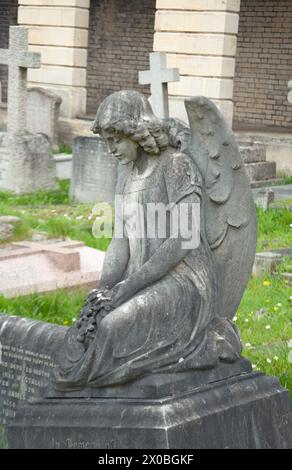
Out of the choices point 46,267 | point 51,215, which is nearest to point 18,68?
point 51,215

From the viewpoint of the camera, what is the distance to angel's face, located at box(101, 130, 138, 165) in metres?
4.62

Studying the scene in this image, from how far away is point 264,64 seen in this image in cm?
2002

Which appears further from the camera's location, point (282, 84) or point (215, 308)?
point (282, 84)

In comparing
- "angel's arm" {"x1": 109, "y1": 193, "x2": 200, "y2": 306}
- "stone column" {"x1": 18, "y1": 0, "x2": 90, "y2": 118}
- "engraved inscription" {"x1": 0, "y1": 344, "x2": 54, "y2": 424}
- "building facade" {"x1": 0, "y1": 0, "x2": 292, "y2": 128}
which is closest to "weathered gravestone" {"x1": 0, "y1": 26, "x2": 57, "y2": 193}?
"building facade" {"x1": 0, "y1": 0, "x2": 292, "y2": 128}

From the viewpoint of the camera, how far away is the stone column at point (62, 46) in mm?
16922

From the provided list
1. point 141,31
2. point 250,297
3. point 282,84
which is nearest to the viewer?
point 250,297

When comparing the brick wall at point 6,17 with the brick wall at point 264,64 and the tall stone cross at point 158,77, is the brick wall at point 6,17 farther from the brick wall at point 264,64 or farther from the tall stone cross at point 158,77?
the tall stone cross at point 158,77

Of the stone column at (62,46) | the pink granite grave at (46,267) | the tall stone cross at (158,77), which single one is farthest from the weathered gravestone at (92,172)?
the stone column at (62,46)

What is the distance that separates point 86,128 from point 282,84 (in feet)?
16.2

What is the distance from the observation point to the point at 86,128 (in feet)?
54.0

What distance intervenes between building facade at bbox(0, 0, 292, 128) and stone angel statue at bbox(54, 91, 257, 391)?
418 inches

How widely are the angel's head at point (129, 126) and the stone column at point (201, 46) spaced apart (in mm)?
10653
